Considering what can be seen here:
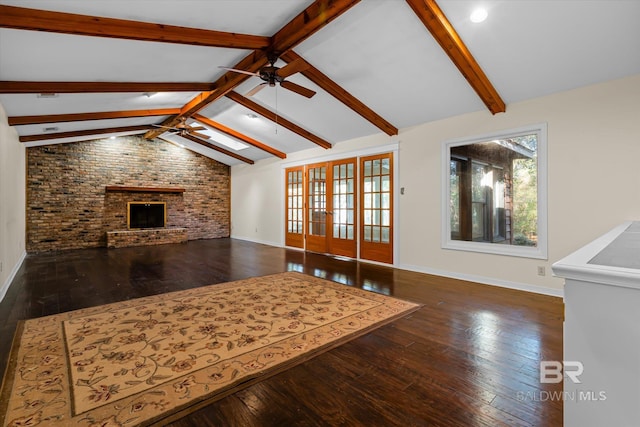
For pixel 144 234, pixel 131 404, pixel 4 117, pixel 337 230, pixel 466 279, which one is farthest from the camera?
pixel 144 234

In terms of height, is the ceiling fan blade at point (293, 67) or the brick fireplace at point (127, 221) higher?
the ceiling fan blade at point (293, 67)

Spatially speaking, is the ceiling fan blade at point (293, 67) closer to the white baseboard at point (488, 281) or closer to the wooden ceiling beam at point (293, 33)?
the wooden ceiling beam at point (293, 33)

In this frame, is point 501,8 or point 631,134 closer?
point 501,8

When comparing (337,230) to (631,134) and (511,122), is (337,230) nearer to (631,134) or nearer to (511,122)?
(511,122)

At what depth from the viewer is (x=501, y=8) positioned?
2.83 m

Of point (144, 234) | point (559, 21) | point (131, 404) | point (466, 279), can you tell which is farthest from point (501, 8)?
point (144, 234)

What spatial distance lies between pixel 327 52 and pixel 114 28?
7.51ft

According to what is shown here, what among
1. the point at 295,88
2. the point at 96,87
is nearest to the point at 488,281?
the point at 295,88

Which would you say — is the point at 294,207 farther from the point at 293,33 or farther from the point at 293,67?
the point at 293,33

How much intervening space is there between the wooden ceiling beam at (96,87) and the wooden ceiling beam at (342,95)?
1.83 meters

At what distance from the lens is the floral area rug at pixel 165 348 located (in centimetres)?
167

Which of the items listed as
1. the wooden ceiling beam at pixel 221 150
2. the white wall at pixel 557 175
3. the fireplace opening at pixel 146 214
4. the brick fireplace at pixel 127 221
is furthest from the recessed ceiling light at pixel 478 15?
the fireplace opening at pixel 146 214

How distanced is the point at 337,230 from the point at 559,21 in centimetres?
476

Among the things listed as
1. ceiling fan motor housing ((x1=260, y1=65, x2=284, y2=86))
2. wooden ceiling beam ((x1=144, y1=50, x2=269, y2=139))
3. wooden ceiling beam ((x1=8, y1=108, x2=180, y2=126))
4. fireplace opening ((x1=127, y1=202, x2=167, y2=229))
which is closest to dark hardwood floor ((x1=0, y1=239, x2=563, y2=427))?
wooden ceiling beam ((x1=8, y1=108, x2=180, y2=126))
